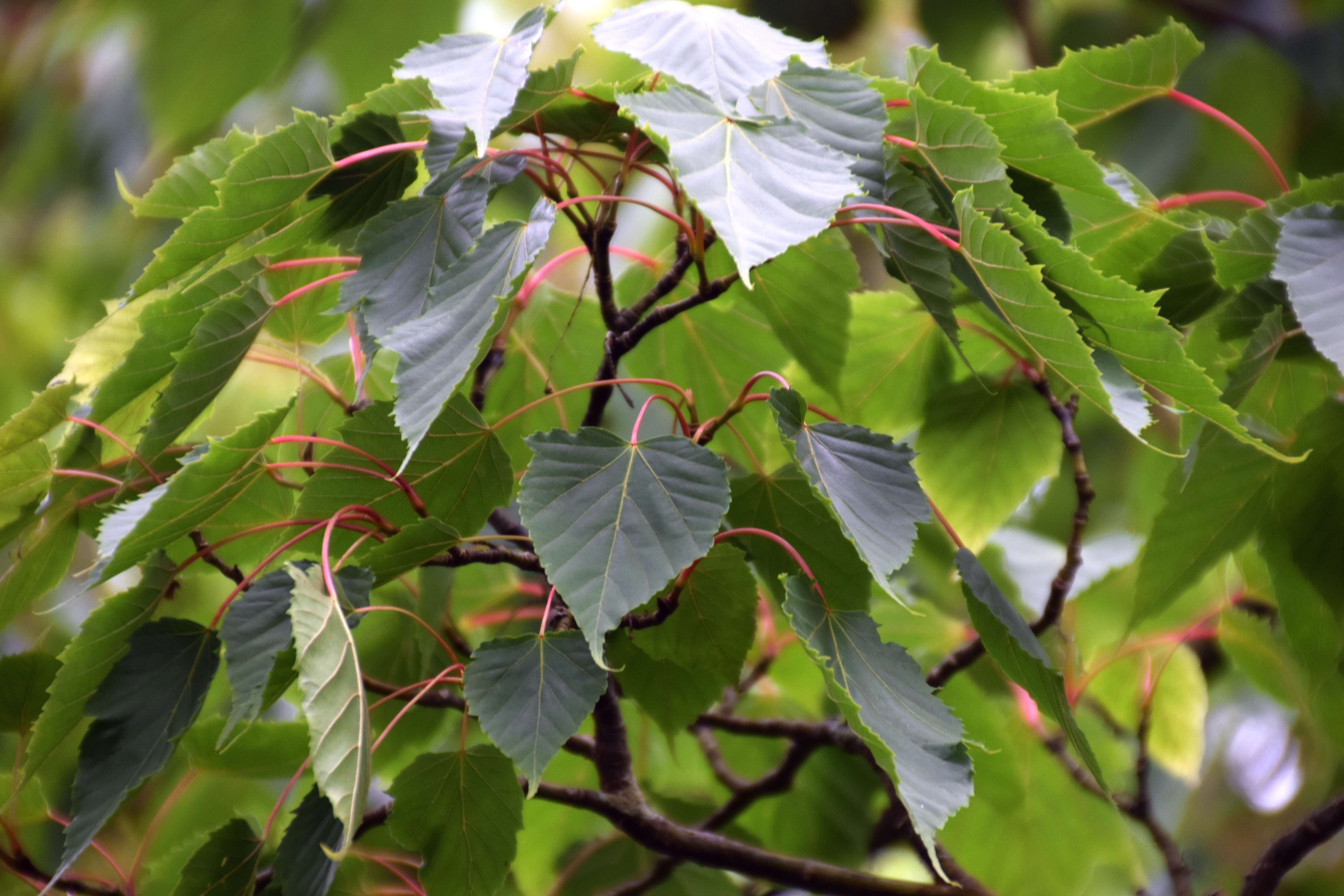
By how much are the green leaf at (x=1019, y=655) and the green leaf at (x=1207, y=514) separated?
0.11 metres

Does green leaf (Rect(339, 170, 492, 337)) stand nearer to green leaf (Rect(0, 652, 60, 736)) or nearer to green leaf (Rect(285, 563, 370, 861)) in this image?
green leaf (Rect(285, 563, 370, 861))

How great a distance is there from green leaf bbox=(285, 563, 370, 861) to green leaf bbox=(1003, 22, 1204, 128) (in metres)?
0.33

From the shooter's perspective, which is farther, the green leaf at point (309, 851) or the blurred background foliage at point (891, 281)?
the blurred background foliage at point (891, 281)

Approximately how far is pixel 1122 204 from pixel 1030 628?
183 mm

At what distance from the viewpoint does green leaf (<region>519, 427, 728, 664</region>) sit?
10.7 inches

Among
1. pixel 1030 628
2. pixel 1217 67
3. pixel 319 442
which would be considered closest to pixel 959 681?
pixel 1030 628

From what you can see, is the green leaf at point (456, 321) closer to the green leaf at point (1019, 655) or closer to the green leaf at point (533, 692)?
the green leaf at point (533, 692)

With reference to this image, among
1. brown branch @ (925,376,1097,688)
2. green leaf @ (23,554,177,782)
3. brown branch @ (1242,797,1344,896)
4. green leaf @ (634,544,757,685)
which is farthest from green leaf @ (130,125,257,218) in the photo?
brown branch @ (1242,797,1344,896)

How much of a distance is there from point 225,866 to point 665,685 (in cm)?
18

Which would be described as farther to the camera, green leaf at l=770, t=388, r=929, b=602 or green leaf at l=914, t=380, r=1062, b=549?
green leaf at l=914, t=380, r=1062, b=549

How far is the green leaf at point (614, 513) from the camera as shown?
0.27 meters

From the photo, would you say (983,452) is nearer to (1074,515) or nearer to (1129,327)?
(1074,515)

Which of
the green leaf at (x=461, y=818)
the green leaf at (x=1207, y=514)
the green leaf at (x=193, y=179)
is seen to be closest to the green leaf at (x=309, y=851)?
the green leaf at (x=461, y=818)

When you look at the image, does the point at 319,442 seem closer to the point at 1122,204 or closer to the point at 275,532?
the point at 275,532
